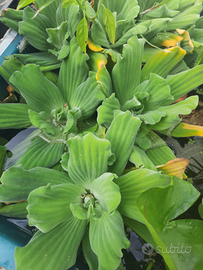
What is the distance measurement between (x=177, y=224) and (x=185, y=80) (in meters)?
0.50

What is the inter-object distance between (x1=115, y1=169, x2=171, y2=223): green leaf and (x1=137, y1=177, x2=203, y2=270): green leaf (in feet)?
0.09

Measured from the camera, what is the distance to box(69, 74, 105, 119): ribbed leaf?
26.4 inches

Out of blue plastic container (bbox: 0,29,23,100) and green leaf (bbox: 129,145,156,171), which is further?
blue plastic container (bbox: 0,29,23,100)

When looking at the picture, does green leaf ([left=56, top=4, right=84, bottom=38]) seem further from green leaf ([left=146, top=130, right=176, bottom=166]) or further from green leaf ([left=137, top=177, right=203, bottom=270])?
green leaf ([left=137, top=177, right=203, bottom=270])

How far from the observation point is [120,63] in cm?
68

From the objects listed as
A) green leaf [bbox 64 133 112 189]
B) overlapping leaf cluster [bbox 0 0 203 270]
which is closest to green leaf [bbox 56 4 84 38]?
overlapping leaf cluster [bbox 0 0 203 270]

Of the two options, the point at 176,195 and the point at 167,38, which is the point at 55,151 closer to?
the point at 176,195

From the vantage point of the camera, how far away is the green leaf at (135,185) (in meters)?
0.53

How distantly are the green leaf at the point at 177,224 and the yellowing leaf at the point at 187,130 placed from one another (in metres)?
0.24

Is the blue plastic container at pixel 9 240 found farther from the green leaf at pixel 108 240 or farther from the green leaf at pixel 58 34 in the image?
the green leaf at pixel 58 34

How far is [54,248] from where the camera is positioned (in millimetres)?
560

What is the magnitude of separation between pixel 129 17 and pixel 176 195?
71cm

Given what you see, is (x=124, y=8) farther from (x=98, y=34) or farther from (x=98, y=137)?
(x=98, y=137)

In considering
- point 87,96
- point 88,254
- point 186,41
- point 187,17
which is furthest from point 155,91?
point 88,254
